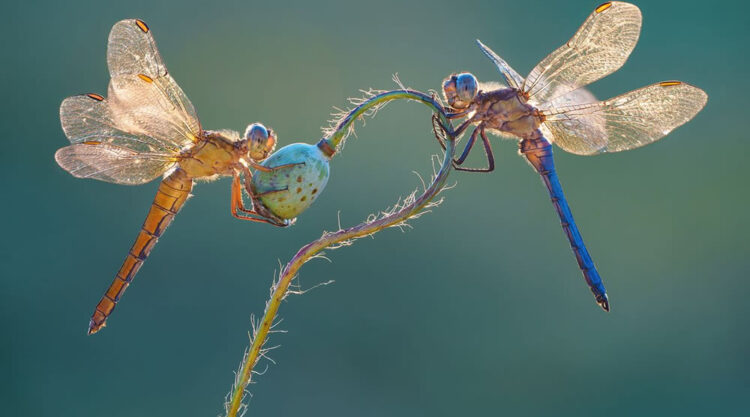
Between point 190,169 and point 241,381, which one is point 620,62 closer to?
point 190,169

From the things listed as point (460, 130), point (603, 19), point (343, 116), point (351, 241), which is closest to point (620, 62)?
point (603, 19)

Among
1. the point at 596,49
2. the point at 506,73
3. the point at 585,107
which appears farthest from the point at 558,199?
the point at 596,49

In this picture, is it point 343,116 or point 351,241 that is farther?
point 343,116

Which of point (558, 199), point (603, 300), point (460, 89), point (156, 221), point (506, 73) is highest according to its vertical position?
point (506, 73)

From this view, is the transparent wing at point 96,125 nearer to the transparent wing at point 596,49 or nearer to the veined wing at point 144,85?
the veined wing at point 144,85

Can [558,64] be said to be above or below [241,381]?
above

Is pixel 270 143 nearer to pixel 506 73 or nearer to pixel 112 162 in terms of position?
pixel 112 162

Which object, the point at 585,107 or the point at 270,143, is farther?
the point at 585,107

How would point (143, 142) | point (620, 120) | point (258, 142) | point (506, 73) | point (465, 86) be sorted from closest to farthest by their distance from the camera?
point (258, 142) → point (465, 86) → point (143, 142) → point (506, 73) → point (620, 120)
